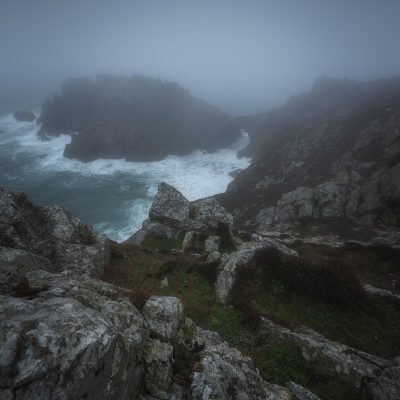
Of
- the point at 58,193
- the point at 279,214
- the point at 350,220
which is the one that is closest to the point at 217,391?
the point at 350,220

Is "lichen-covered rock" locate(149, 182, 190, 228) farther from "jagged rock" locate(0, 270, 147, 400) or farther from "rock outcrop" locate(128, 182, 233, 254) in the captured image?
"jagged rock" locate(0, 270, 147, 400)

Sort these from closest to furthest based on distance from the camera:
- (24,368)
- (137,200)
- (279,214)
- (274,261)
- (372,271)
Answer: (24,368) < (274,261) < (372,271) < (279,214) < (137,200)

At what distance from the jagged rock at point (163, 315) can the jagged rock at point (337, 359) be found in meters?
4.86

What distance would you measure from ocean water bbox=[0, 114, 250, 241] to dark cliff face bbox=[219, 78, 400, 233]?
11.9 metres

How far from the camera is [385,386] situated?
10.8 m

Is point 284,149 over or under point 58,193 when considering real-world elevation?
over

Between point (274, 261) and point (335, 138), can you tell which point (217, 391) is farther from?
point (335, 138)

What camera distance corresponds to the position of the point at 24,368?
5883 millimetres

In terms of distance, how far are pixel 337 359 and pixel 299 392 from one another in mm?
2483

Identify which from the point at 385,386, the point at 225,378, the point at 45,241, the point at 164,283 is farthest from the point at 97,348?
the point at 45,241

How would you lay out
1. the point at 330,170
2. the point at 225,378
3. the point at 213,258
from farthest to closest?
1. the point at 330,170
2. the point at 213,258
3. the point at 225,378

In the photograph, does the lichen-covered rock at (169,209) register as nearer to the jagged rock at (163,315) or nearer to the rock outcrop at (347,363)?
the jagged rock at (163,315)

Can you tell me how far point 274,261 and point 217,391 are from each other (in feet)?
32.6

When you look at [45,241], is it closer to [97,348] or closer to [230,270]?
[230,270]
